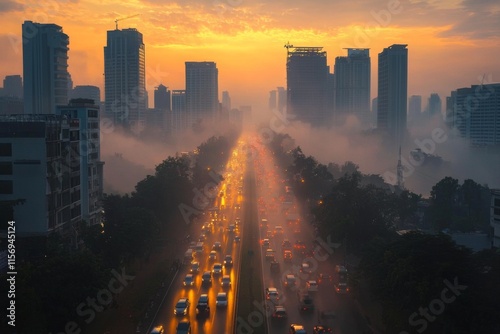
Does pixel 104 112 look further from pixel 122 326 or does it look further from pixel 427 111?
pixel 427 111

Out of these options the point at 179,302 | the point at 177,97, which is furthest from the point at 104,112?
the point at 179,302

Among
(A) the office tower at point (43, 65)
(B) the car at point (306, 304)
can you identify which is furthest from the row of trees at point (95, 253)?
(A) the office tower at point (43, 65)

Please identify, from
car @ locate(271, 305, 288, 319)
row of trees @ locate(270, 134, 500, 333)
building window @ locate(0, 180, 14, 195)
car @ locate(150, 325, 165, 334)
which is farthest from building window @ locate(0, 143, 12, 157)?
row of trees @ locate(270, 134, 500, 333)

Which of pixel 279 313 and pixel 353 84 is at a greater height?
pixel 353 84

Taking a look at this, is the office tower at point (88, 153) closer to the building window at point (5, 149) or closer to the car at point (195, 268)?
the building window at point (5, 149)

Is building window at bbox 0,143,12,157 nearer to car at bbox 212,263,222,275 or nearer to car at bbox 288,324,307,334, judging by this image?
car at bbox 212,263,222,275

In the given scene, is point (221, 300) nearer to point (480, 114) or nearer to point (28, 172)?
point (28, 172)

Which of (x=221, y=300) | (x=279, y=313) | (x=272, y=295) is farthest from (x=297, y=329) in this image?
(x=221, y=300)
